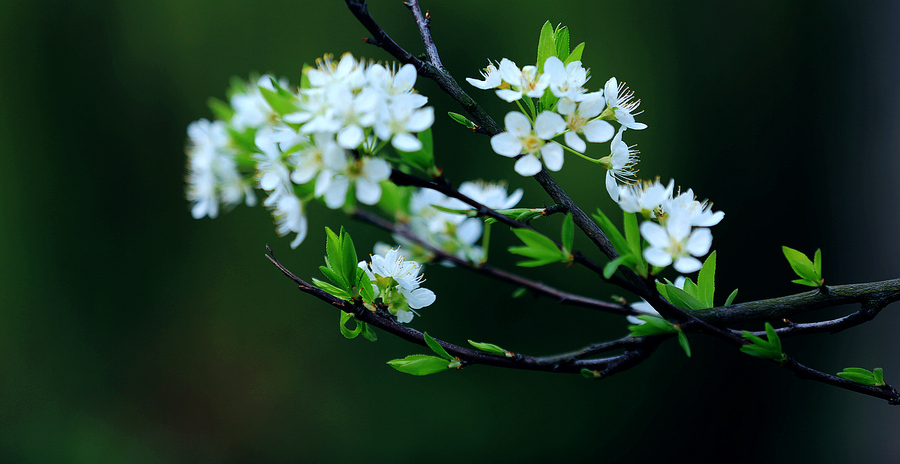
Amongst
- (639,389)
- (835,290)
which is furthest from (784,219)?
(835,290)

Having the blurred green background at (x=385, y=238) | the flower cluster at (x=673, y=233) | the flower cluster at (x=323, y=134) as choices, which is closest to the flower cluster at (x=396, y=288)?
the flower cluster at (x=323, y=134)

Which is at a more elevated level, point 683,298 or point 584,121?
point 584,121

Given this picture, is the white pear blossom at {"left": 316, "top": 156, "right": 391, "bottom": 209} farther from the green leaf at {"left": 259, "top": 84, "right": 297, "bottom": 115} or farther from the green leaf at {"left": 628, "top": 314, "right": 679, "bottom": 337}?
the green leaf at {"left": 628, "top": 314, "right": 679, "bottom": 337}

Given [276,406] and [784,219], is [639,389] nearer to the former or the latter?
[784,219]

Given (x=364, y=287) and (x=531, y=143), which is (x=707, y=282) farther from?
(x=364, y=287)

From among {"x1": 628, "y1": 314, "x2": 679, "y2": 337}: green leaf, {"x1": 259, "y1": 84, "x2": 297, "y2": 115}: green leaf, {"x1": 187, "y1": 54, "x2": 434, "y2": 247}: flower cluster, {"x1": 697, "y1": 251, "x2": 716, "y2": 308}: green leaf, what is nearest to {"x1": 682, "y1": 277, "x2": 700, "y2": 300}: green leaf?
{"x1": 697, "y1": 251, "x2": 716, "y2": 308}: green leaf

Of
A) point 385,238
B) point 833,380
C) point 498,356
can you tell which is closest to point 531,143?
point 498,356

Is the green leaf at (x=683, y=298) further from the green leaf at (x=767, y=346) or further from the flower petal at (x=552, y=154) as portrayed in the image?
the flower petal at (x=552, y=154)
